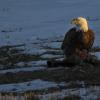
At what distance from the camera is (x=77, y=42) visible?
49.0 ft

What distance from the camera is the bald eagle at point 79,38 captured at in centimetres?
1477

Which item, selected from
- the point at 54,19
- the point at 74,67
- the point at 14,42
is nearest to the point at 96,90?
the point at 74,67

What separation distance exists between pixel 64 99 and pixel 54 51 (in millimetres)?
10080

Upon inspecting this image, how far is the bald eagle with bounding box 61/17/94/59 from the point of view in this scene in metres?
14.8

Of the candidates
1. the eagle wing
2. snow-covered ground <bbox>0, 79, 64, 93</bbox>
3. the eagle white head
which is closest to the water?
the eagle wing

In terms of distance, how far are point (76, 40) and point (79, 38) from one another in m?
0.09

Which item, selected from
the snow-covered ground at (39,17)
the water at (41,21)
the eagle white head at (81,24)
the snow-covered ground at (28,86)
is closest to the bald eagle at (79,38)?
the eagle white head at (81,24)

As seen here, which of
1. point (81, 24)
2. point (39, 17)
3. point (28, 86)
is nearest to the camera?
point (28, 86)

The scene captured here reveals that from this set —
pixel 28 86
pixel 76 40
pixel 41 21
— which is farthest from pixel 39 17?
pixel 28 86

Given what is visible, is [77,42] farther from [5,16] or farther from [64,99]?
[5,16]

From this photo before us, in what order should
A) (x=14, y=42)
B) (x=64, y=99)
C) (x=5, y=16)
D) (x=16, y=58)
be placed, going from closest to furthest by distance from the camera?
(x=64, y=99), (x=16, y=58), (x=14, y=42), (x=5, y=16)

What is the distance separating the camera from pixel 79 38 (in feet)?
48.7

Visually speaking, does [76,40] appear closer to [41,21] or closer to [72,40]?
[72,40]

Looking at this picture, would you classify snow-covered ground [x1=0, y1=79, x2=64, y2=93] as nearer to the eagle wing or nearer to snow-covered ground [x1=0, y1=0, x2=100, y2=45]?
the eagle wing
